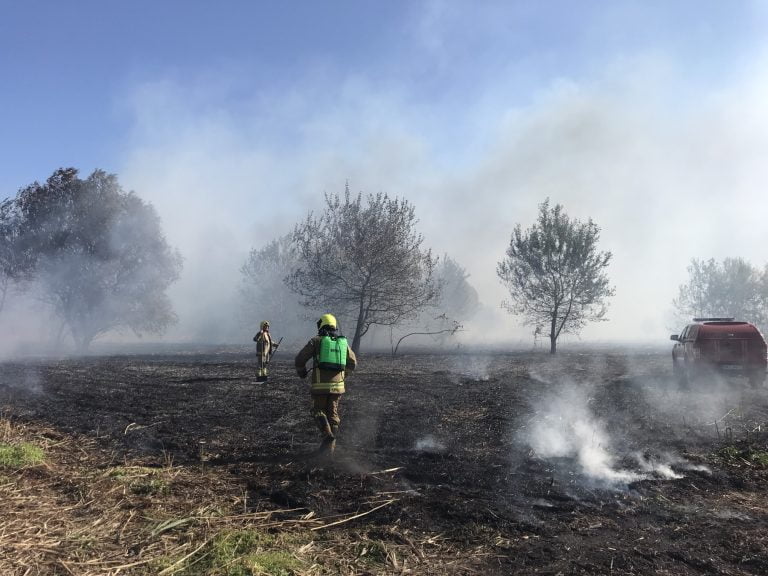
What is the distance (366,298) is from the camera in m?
26.4

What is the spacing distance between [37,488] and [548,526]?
463 cm

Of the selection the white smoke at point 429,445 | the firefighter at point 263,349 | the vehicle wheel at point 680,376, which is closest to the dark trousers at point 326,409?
the white smoke at point 429,445

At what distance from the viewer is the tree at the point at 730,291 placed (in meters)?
44.2

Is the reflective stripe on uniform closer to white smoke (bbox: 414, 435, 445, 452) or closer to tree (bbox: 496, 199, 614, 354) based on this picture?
white smoke (bbox: 414, 435, 445, 452)

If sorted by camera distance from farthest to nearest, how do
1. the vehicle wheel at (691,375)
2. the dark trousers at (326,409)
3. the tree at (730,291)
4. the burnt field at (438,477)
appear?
the tree at (730,291), the vehicle wheel at (691,375), the dark trousers at (326,409), the burnt field at (438,477)

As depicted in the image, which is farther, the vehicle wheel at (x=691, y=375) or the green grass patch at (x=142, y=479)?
the vehicle wheel at (x=691, y=375)

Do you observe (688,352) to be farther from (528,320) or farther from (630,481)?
(528,320)

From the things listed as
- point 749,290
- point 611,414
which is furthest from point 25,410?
point 749,290

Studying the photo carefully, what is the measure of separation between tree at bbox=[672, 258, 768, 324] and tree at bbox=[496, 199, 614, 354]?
2124 cm

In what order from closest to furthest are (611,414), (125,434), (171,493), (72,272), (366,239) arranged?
(171,493) < (125,434) < (611,414) < (366,239) < (72,272)

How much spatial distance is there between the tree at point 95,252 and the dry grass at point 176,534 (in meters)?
30.8

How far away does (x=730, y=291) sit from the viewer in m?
45.2

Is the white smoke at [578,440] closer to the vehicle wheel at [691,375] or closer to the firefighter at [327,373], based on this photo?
the firefighter at [327,373]

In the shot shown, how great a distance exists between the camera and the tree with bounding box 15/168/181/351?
1209 inches
